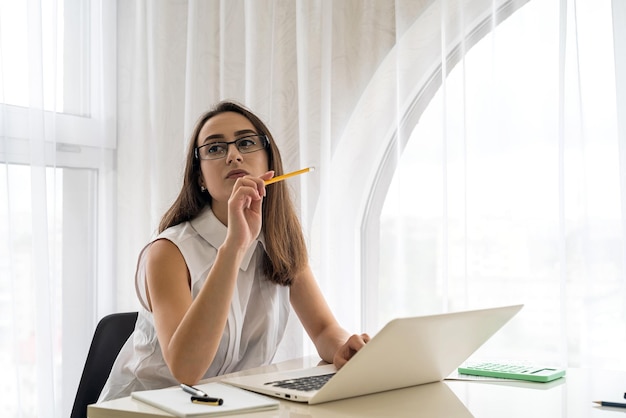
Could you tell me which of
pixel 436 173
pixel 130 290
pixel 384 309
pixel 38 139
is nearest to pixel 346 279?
pixel 384 309

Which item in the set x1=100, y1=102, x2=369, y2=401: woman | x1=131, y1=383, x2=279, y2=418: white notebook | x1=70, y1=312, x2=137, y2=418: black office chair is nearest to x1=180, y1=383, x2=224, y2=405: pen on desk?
x1=131, y1=383, x2=279, y2=418: white notebook

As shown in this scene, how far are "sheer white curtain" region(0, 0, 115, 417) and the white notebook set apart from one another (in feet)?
4.13

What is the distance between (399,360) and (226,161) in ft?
2.71

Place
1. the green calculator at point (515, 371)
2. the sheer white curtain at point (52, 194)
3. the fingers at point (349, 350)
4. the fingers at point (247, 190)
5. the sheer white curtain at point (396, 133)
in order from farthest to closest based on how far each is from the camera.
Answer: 1. the sheer white curtain at point (52, 194)
2. the sheer white curtain at point (396, 133)
3. the fingers at point (247, 190)
4. the fingers at point (349, 350)
5. the green calculator at point (515, 371)

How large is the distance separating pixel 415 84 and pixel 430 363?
1.18 metres

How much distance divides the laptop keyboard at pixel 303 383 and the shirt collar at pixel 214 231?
56 centimetres

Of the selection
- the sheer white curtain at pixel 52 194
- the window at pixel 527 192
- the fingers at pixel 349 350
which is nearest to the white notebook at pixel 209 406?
the fingers at pixel 349 350

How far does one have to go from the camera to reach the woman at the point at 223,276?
1424 millimetres

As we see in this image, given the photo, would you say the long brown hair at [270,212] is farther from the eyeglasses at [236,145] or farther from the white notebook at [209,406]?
the white notebook at [209,406]

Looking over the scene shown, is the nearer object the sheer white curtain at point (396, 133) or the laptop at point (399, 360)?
the laptop at point (399, 360)

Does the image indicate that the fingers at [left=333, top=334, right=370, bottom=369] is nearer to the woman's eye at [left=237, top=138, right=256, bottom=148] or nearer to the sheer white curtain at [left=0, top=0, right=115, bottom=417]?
the woman's eye at [left=237, top=138, right=256, bottom=148]

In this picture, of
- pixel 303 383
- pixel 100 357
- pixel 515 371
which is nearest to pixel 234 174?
pixel 100 357

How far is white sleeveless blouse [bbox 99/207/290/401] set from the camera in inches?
63.1

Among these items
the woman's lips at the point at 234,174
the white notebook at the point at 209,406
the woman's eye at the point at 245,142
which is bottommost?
the white notebook at the point at 209,406
